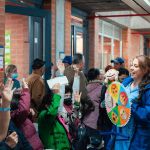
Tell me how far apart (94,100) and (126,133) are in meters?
1.73

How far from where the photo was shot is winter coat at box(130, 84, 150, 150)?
134 inches

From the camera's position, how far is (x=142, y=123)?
11.2 ft

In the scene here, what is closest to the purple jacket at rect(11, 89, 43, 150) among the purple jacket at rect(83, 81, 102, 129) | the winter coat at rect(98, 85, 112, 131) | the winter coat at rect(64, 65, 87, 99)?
the winter coat at rect(64, 65, 87, 99)

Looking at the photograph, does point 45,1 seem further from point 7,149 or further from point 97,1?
point 7,149

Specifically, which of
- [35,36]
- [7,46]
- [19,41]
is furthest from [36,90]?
[7,46]

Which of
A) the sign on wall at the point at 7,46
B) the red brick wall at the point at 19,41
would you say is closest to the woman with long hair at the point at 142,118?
the red brick wall at the point at 19,41

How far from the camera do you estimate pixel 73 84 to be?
4945 mm

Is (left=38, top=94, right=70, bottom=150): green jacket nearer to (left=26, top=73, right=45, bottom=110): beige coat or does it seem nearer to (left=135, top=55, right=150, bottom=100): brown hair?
(left=135, top=55, right=150, bottom=100): brown hair

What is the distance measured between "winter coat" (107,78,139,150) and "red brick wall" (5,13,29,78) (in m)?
4.76

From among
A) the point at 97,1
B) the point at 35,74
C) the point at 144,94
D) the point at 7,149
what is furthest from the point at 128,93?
the point at 97,1

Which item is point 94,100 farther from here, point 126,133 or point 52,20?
point 52,20

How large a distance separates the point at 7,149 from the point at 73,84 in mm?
2204

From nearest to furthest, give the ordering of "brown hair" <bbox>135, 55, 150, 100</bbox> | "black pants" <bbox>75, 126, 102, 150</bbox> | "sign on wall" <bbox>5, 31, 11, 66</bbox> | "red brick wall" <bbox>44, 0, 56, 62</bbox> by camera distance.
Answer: "brown hair" <bbox>135, 55, 150, 100</bbox>
"black pants" <bbox>75, 126, 102, 150</bbox>
"red brick wall" <bbox>44, 0, 56, 62</bbox>
"sign on wall" <bbox>5, 31, 11, 66</bbox>

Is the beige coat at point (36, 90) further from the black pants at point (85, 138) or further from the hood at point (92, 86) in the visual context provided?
the black pants at point (85, 138)
